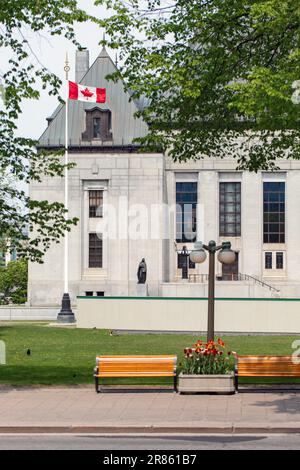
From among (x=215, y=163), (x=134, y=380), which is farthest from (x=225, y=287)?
(x=134, y=380)

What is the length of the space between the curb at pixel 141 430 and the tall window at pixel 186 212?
62653 mm

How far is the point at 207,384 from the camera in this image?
69.8ft

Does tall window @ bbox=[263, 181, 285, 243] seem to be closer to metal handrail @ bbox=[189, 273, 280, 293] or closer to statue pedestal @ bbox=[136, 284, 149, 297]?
metal handrail @ bbox=[189, 273, 280, 293]

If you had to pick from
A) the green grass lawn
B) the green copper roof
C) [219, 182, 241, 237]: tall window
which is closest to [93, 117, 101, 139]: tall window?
the green copper roof

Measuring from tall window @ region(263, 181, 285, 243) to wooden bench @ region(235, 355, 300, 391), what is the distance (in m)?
58.7

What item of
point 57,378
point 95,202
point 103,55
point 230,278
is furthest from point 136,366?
point 103,55

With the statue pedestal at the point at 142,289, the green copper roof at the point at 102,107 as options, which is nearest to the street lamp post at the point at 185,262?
the statue pedestal at the point at 142,289

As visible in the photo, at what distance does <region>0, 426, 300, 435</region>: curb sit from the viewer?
1645 cm

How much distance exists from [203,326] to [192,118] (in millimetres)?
24941

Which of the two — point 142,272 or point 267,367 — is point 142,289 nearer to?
point 142,272

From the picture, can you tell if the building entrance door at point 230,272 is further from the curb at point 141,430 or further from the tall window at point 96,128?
the curb at point 141,430

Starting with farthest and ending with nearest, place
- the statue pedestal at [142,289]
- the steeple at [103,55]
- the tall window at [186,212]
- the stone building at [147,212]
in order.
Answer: the steeple at [103,55], the tall window at [186,212], the stone building at [147,212], the statue pedestal at [142,289]

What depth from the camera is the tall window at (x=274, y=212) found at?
79.9 metres

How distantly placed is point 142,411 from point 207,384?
2.99m
